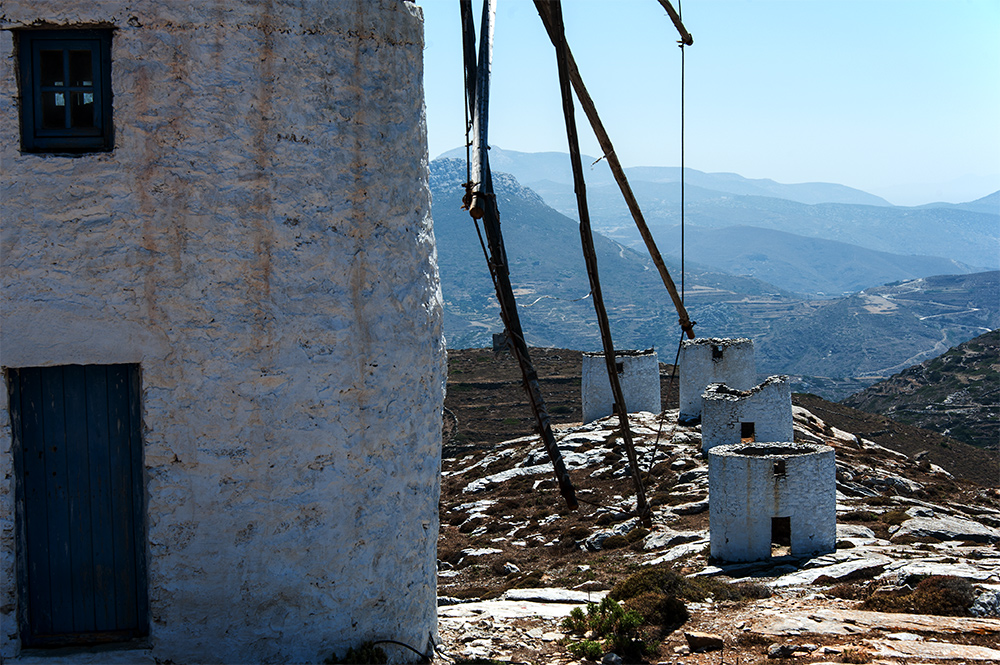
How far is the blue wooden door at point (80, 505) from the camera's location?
18.8 feet

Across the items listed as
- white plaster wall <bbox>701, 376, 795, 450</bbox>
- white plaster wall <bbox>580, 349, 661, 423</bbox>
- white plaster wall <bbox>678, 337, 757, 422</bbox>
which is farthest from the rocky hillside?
white plaster wall <bbox>701, 376, 795, 450</bbox>

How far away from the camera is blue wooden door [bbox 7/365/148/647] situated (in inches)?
225

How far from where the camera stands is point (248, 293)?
571 centimetres

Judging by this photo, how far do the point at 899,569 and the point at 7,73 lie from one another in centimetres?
1242

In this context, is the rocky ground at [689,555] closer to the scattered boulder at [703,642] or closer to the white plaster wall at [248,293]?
the scattered boulder at [703,642]

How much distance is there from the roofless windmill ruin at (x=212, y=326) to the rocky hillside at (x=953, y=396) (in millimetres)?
55584

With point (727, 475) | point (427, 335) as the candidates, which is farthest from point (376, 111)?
point (727, 475)

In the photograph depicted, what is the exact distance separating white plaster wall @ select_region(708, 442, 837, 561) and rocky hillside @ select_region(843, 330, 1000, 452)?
43.0 meters

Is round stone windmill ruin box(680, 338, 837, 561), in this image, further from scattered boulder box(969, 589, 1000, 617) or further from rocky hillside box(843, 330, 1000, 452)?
rocky hillside box(843, 330, 1000, 452)

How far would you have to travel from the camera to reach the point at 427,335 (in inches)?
246

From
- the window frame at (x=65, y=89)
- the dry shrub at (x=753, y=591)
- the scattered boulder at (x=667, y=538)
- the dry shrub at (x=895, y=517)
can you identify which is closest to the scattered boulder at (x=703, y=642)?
the dry shrub at (x=753, y=591)

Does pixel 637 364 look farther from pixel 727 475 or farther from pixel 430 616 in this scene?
pixel 430 616

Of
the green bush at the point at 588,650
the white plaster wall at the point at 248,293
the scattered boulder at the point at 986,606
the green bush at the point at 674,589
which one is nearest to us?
the white plaster wall at the point at 248,293

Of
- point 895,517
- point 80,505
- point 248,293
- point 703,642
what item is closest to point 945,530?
point 895,517
